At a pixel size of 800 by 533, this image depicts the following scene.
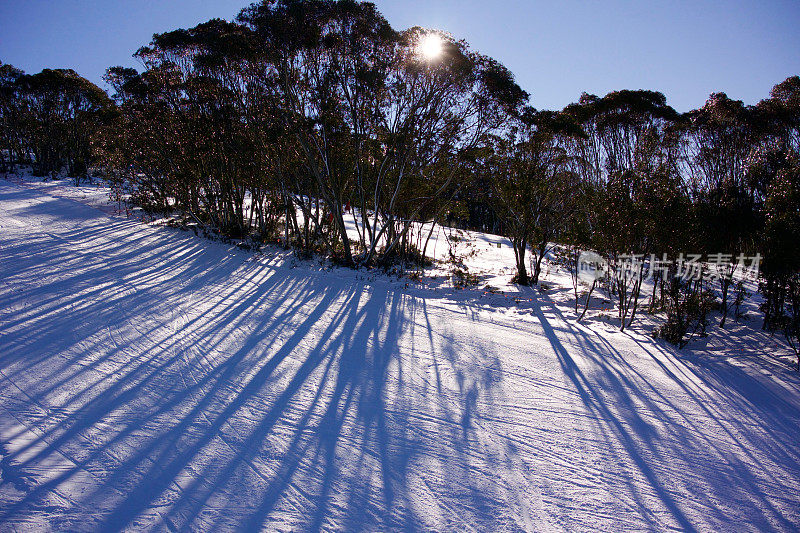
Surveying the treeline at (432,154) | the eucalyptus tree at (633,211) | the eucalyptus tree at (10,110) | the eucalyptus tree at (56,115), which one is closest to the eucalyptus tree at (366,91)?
the treeline at (432,154)

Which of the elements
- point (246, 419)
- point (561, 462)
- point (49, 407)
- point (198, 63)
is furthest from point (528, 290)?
point (198, 63)

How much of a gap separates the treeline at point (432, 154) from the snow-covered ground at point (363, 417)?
196 cm

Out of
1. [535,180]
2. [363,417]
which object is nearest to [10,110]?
[535,180]

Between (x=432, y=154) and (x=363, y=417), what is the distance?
29.0 ft

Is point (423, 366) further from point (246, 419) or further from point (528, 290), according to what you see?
point (528, 290)

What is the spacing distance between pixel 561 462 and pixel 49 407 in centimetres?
490

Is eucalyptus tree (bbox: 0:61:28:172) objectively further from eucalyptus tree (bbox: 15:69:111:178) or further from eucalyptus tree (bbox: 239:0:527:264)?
eucalyptus tree (bbox: 239:0:527:264)

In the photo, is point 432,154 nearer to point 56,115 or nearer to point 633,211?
point 633,211

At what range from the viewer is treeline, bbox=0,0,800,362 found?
796 centimetres

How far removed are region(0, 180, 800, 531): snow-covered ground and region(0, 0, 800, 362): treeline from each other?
6.44ft

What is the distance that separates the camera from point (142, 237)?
13312mm

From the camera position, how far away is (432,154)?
11523 mm

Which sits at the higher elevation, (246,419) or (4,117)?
(4,117)

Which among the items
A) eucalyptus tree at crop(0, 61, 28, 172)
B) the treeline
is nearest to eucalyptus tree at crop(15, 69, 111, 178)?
eucalyptus tree at crop(0, 61, 28, 172)
